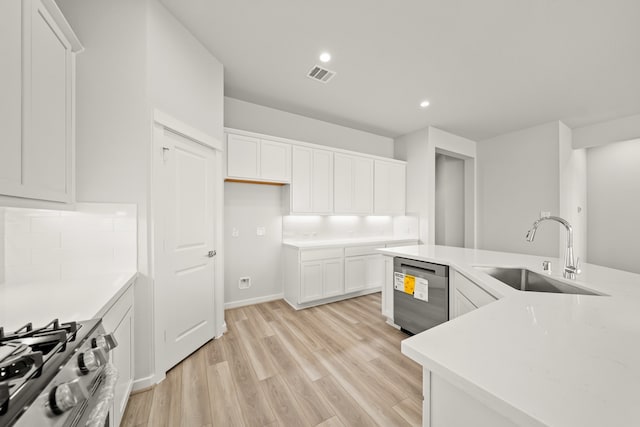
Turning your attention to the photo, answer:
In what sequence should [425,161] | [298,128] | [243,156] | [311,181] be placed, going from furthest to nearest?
[425,161], [298,128], [311,181], [243,156]

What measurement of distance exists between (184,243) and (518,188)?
5.61 meters

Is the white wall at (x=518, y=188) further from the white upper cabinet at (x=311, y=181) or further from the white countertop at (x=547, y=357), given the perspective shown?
the white countertop at (x=547, y=357)

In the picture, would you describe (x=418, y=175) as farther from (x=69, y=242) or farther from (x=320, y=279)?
(x=69, y=242)

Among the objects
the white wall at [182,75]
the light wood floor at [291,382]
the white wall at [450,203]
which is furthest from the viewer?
the white wall at [450,203]

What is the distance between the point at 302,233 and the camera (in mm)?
3867

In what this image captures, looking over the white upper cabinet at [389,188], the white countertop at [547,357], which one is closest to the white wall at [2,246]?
the white countertop at [547,357]

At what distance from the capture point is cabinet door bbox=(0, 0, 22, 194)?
955 mm

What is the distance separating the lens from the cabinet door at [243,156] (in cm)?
300

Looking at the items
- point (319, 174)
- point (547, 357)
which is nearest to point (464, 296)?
point (547, 357)

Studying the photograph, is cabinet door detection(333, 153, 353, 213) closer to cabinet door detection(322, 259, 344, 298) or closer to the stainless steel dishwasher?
cabinet door detection(322, 259, 344, 298)

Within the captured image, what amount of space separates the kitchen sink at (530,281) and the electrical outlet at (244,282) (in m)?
2.81

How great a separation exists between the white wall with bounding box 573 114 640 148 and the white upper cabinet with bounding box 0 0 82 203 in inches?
266

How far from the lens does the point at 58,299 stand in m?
1.22

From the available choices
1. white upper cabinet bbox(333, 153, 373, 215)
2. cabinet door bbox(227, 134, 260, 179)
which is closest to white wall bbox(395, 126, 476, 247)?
white upper cabinet bbox(333, 153, 373, 215)
